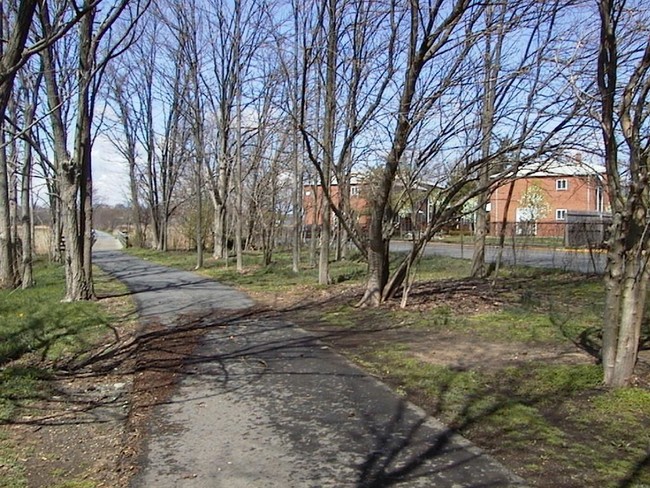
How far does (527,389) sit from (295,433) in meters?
2.41

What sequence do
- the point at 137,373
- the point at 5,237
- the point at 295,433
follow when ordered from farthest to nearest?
1. the point at 5,237
2. the point at 137,373
3. the point at 295,433

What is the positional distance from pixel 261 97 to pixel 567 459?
70.8ft

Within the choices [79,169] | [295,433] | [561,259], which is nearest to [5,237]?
[79,169]

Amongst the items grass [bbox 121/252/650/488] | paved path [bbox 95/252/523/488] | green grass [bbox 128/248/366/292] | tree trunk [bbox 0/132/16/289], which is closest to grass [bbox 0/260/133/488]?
paved path [bbox 95/252/523/488]

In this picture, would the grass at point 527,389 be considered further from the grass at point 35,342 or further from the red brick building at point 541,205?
the red brick building at point 541,205

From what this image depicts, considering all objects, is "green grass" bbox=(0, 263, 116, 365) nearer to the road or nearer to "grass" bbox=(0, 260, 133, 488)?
"grass" bbox=(0, 260, 133, 488)

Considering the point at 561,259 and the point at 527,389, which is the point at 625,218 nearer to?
the point at 527,389

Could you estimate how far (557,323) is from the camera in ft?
29.5

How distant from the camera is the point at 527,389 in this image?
18.6 feet

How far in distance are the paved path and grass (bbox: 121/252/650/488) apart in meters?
0.32

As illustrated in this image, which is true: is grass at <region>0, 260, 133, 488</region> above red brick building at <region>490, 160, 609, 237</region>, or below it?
below

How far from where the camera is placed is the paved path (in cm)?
375

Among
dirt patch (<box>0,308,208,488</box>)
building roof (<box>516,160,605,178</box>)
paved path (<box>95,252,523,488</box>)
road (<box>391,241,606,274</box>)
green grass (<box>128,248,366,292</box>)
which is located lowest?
dirt patch (<box>0,308,208,488</box>)

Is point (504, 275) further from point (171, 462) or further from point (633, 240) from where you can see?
point (171, 462)
